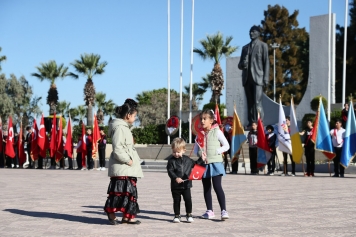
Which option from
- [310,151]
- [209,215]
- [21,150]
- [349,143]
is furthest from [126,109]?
[21,150]

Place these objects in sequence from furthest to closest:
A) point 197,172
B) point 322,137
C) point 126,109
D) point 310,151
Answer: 1. point 310,151
2. point 322,137
3. point 197,172
4. point 126,109

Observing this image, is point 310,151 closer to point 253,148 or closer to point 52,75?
point 253,148

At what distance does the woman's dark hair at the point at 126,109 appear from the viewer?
8.38 meters

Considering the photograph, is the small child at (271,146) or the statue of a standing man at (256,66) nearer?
the small child at (271,146)

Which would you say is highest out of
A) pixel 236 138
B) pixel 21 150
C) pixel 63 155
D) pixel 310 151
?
pixel 236 138

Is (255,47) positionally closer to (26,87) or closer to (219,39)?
(219,39)

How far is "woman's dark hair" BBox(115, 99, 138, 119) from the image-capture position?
8375 millimetres

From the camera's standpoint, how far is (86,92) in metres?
60.4

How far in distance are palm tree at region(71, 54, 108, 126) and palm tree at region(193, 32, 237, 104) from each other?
38.9 feet

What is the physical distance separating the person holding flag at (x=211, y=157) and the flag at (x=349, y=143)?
36.3ft

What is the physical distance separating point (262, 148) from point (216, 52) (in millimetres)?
30242

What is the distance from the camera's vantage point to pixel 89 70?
60.1 m

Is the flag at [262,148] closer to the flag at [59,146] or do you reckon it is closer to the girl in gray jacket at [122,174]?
the flag at [59,146]

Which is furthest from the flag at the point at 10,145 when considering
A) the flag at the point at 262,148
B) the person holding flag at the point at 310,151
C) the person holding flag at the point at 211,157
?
the person holding flag at the point at 211,157
